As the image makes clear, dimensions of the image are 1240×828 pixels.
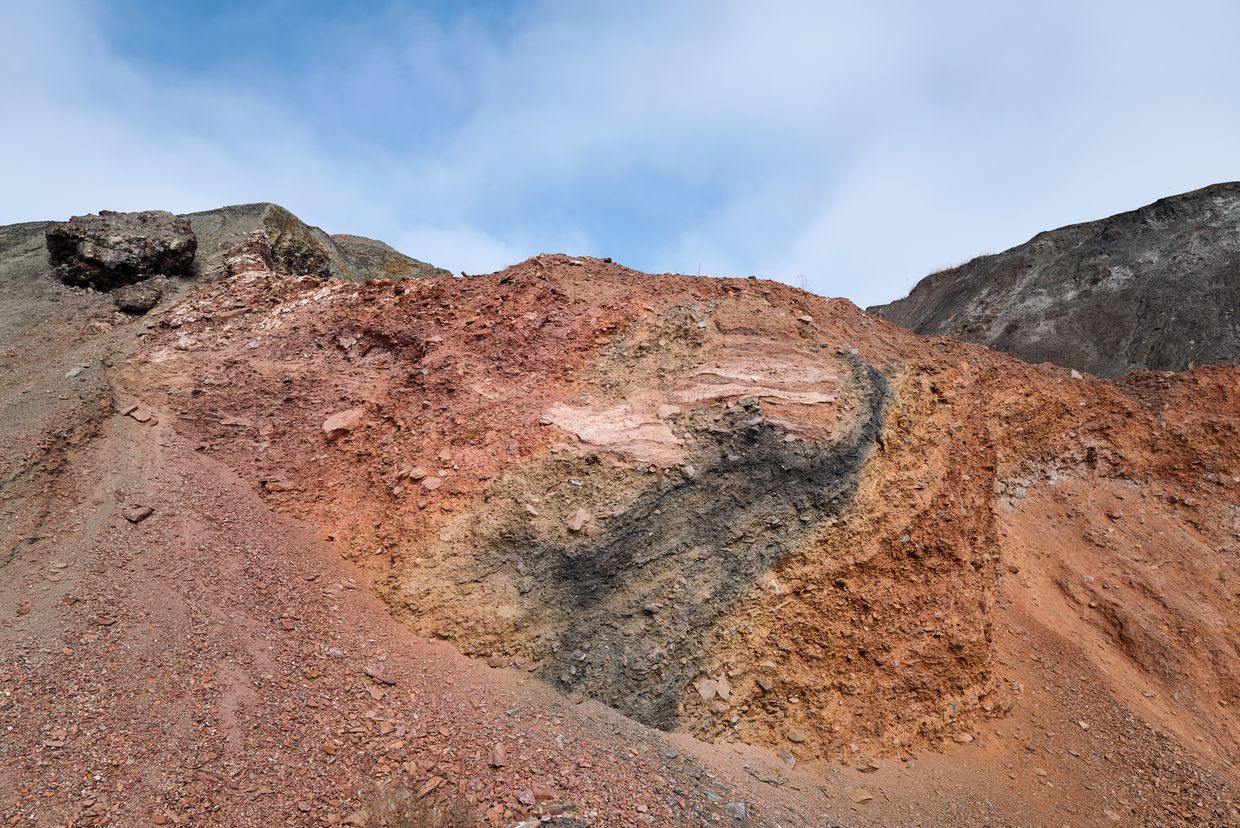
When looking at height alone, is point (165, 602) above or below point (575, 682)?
above

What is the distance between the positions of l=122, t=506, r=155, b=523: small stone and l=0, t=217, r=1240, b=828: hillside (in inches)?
1.2

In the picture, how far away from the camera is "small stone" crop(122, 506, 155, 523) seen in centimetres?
641

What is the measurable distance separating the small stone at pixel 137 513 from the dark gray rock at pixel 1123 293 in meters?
16.8

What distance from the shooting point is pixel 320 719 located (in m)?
5.14

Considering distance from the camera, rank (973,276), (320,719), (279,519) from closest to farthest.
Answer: (320,719) → (279,519) → (973,276)

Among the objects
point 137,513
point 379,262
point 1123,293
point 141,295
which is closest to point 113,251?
point 141,295

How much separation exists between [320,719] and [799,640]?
4.11 m

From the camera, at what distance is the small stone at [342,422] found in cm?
754

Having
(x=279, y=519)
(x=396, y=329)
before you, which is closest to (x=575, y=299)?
(x=396, y=329)

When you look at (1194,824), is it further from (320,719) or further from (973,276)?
(973,276)

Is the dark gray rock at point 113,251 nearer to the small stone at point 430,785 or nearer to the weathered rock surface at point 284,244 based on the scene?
the weathered rock surface at point 284,244

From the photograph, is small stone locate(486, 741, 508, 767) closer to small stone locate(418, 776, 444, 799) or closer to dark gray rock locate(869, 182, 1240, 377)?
small stone locate(418, 776, 444, 799)

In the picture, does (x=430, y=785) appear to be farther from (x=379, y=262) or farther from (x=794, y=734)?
(x=379, y=262)

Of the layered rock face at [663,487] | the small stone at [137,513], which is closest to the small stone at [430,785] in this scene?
the layered rock face at [663,487]
